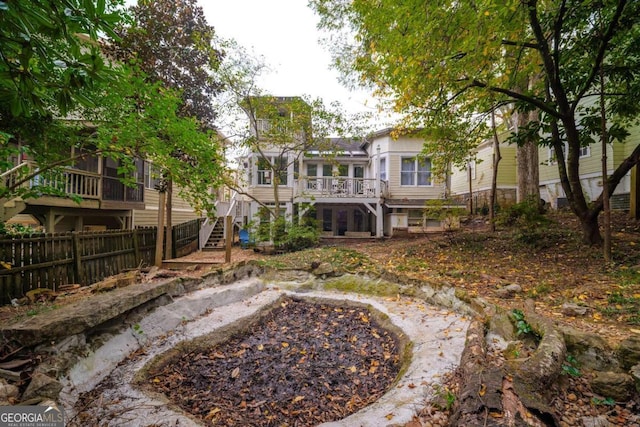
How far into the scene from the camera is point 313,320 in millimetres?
5344

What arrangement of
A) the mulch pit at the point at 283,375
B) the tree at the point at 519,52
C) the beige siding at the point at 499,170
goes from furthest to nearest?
the beige siding at the point at 499,170
the tree at the point at 519,52
the mulch pit at the point at 283,375

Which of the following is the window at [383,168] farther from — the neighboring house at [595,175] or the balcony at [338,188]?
the neighboring house at [595,175]

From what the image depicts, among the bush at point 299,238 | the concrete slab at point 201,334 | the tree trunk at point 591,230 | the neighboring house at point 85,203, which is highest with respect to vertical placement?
the neighboring house at point 85,203

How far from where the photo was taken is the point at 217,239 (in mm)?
14156

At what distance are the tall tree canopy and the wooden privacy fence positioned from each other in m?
5.63

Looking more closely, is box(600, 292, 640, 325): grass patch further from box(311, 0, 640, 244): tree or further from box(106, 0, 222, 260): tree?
box(106, 0, 222, 260): tree

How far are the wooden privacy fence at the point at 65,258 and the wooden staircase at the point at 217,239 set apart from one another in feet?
12.9

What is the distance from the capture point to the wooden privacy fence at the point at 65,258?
204 inches

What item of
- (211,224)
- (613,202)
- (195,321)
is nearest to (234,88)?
(211,224)

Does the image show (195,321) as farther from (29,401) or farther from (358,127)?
(358,127)

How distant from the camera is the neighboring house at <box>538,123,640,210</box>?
10641 millimetres

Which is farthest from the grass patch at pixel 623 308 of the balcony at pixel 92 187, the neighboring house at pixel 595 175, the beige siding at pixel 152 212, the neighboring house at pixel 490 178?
the beige siding at pixel 152 212

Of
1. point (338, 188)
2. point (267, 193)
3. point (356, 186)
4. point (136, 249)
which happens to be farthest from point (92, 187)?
point (356, 186)

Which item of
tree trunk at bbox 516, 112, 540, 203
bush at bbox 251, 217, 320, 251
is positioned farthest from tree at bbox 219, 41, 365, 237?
tree trunk at bbox 516, 112, 540, 203
